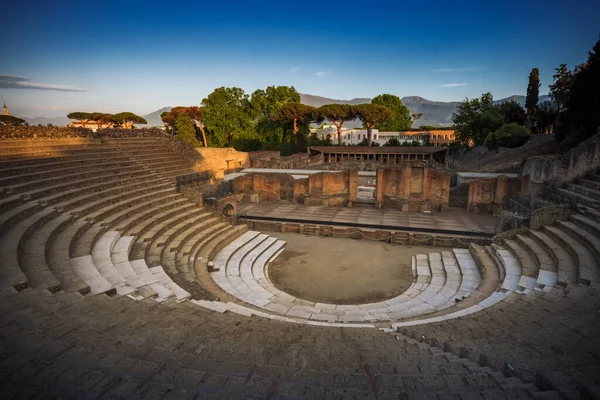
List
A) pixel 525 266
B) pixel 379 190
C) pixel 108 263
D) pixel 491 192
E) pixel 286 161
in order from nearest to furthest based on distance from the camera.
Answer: pixel 108 263, pixel 525 266, pixel 491 192, pixel 379 190, pixel 286 161

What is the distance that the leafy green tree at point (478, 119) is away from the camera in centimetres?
3406

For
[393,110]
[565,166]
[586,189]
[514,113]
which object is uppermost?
[393,110]

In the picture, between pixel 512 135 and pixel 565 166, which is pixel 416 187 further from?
pixel 512 135

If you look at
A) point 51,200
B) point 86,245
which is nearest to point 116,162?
point 51,200

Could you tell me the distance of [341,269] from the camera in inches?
458

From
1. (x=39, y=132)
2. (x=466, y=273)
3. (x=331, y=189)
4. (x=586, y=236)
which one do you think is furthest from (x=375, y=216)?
(x=39, y=132)

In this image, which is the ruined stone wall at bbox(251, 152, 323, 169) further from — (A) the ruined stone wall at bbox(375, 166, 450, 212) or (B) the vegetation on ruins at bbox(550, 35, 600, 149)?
(B) the vegetation on ruins at bbox(550, 35, 600, 149)

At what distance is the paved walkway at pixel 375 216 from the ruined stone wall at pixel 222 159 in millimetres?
7506

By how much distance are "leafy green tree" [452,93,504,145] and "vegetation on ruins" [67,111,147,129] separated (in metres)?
47.0

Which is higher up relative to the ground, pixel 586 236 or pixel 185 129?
pixel 185 129

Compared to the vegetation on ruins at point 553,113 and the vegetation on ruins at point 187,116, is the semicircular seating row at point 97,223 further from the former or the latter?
the vegetation on ruins at point 187,116

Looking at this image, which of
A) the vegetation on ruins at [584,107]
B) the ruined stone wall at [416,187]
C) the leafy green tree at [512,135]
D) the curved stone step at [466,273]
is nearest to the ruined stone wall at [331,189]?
the ruined stone wall at [416,187]

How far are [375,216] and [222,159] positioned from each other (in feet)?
51.7

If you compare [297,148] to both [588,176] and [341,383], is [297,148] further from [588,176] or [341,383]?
[341,383]
